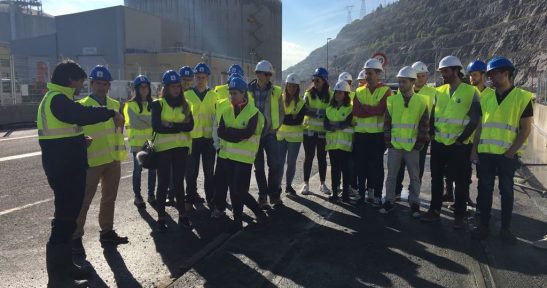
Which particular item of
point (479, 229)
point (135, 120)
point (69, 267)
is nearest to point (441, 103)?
point (479, 229)

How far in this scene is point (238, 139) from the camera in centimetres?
510

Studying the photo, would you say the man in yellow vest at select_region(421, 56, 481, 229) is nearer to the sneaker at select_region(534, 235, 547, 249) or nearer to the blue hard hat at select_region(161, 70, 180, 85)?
the sneaker at select_region(534, 235, 547, 249)

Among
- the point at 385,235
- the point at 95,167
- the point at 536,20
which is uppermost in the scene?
the point at 536,20

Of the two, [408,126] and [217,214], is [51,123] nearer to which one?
[217,214]

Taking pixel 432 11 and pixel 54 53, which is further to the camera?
pixel 432 11

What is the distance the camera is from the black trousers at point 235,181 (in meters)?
5.23

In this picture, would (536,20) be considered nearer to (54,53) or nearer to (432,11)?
(432,11)

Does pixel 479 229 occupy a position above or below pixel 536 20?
below

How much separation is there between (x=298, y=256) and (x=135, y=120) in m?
3.15

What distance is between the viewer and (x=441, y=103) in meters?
5.71

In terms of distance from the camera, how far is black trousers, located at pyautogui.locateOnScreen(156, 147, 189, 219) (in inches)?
206

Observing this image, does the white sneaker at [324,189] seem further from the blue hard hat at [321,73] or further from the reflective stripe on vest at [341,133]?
the blue hard hat at [321,73]

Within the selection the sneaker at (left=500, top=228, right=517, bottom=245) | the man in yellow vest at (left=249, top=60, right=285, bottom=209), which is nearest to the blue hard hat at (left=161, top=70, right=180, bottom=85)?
the man in yellow vest at (left=249, top=60, right=285, bottom=209)

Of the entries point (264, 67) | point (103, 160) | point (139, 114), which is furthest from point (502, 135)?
point (139, 114)
